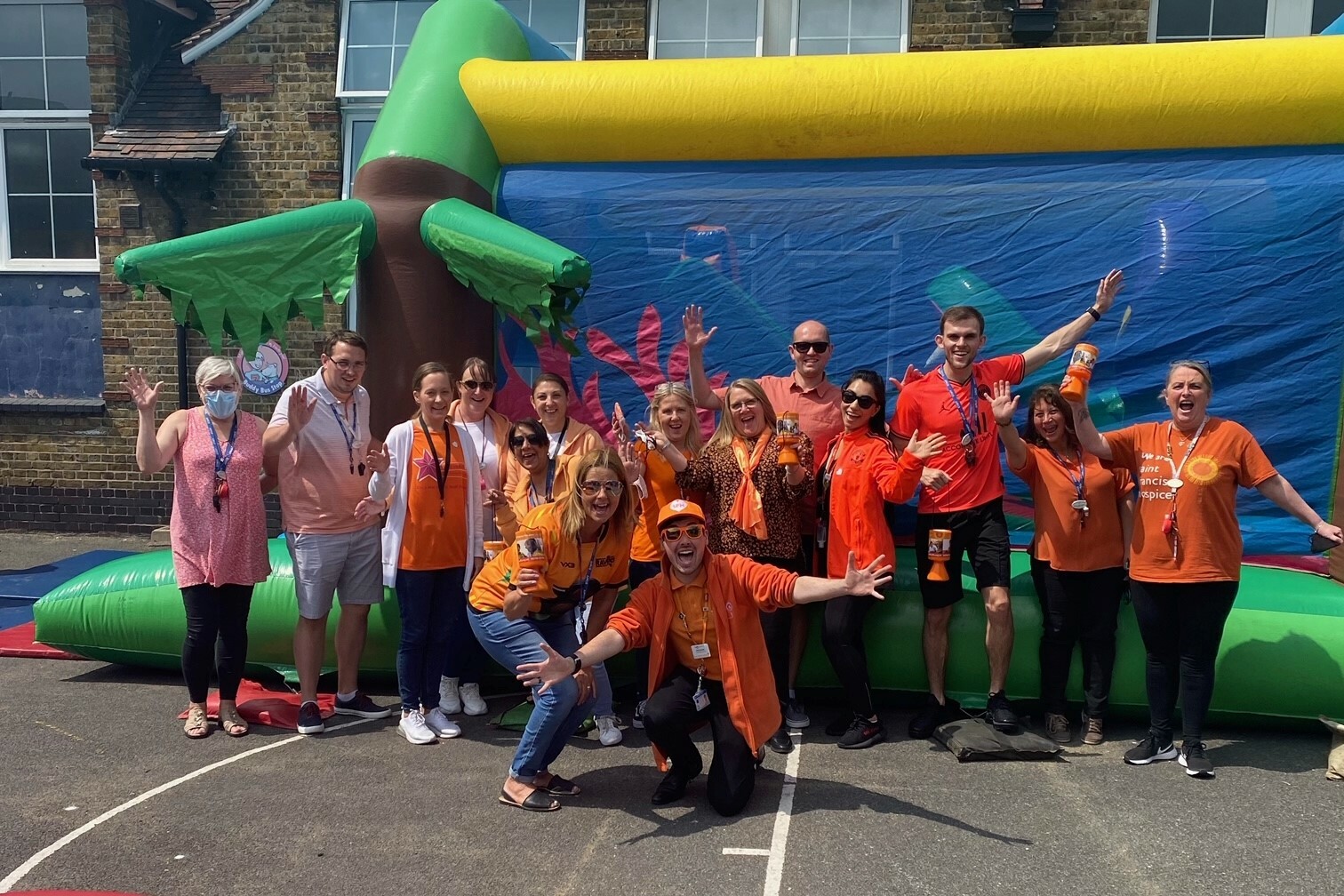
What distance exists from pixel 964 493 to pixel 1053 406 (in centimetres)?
48

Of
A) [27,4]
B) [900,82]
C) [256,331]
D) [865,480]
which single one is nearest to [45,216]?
[27,4]

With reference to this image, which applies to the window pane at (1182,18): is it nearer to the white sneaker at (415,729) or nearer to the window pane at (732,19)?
the window pane at (732,19)

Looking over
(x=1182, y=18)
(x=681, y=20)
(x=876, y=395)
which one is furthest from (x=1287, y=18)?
(x=876, y=395)

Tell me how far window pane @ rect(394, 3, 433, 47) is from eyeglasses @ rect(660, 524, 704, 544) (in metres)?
7.19

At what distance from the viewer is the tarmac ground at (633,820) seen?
3.22m

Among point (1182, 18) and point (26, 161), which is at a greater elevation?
point (1182, 18)

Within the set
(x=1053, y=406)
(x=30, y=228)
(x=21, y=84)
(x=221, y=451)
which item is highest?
(x=21, y=84)

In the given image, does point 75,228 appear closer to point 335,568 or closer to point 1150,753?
point 335,568

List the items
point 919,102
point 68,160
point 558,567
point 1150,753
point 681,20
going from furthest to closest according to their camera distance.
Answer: point 68,160 → point 681,20 → point 919,102 → point 1150,753 → point 558,567

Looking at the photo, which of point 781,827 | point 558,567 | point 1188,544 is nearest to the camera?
point 781,827

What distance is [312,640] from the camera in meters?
4.62

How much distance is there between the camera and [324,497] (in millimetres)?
4539

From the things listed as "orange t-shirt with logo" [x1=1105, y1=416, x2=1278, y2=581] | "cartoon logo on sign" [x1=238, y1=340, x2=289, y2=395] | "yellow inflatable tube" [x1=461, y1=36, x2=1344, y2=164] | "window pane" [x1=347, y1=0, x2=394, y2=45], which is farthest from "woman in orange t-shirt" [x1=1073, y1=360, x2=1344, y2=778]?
"window pane" [x1=347, y1=0, x2=394, y2=45]

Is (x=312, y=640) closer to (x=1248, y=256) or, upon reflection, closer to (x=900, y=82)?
(x=900, y=82)
